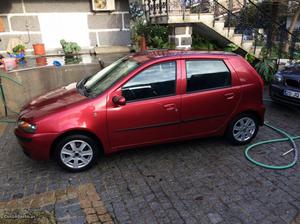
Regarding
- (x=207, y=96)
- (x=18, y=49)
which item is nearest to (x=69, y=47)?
(x=18, y=49)

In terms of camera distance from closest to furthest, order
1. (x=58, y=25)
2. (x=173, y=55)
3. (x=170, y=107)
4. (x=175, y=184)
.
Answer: (x=175, y=184)
(x=170, y=107)
(x=173, y=55)
(x=58, y=25)

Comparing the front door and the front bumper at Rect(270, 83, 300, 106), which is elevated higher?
the front door

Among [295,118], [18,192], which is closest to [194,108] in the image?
[18,192]

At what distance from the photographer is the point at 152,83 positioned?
165 inches

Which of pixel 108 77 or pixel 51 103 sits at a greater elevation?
pixel 108 77

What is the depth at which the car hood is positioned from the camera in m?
3.93

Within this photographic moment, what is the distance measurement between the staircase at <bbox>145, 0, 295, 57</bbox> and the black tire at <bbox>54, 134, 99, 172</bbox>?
502cm

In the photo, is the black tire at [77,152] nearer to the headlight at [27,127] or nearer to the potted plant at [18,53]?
the headlight at [27,127]

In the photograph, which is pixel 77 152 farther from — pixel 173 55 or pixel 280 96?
pixel 280 96

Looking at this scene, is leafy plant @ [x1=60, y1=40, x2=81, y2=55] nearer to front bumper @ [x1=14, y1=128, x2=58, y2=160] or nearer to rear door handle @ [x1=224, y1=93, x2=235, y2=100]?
front bumper @ [x1=14, y1=128, x2=58, y2=160]

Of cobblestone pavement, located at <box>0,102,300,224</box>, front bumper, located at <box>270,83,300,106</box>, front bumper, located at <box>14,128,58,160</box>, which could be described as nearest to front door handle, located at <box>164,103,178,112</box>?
cobblestone pavement, located at <box>0,102,300,224</box>

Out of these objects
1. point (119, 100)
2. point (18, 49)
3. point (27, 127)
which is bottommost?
point (27, 127)

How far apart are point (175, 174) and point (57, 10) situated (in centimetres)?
724

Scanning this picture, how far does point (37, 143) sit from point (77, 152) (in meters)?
0.53
